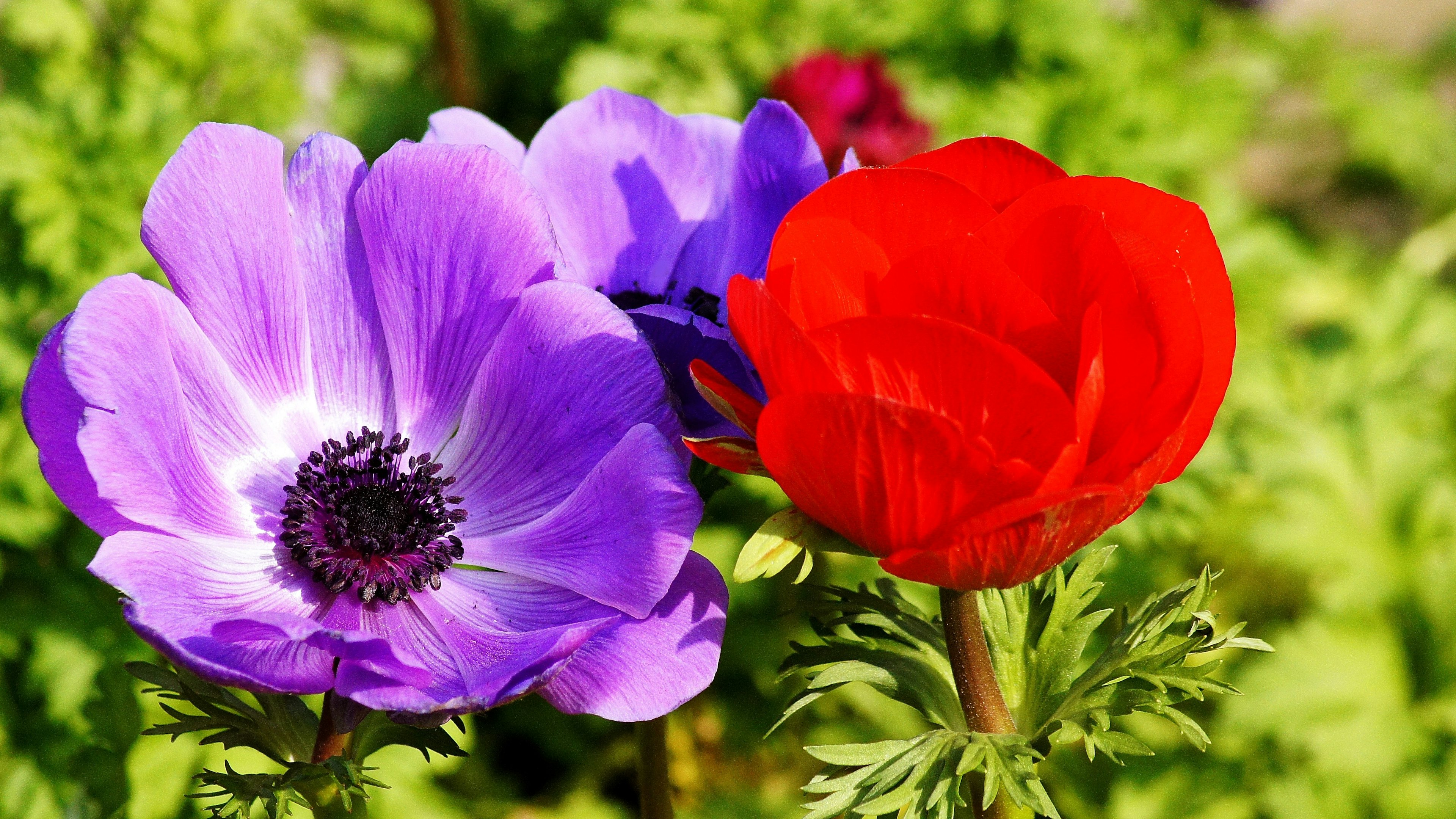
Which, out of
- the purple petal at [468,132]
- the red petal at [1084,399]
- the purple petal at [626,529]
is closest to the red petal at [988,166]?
the red petal at [1084,399]

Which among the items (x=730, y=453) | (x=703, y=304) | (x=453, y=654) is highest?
(x=703, y=304)

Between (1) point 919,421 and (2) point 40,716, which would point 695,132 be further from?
(2) point 40,716

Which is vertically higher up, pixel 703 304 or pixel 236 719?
pixel 703 304

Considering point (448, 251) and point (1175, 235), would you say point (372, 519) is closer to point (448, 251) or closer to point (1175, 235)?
point (448, 251)

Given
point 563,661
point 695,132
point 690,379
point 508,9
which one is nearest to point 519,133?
point 508,9

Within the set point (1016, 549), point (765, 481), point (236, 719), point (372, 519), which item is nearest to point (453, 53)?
point (765, 481)

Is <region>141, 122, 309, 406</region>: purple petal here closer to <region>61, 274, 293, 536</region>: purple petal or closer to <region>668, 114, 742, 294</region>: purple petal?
<region>61, 274, 293, 536</region>: purple petal
